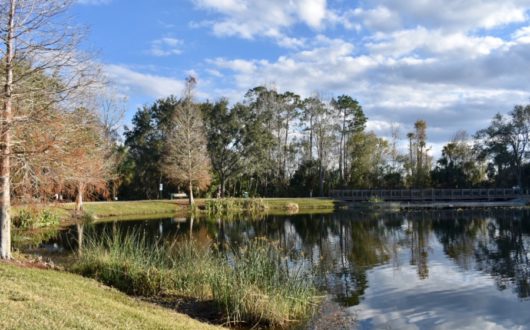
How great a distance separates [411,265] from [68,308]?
1301 cm

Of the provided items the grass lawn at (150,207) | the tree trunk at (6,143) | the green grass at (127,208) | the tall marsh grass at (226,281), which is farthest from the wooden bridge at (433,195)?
the tree trunk at (6,143)

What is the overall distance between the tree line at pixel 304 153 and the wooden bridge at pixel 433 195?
154 inches

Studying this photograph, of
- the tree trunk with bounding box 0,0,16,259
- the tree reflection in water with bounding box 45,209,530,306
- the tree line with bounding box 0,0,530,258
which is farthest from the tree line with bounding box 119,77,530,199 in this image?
the tree trunk with bounding box 0,0,16,259

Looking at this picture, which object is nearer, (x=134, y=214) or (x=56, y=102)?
(x=56, y=102)

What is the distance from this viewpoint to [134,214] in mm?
39625

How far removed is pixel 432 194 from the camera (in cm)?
5444

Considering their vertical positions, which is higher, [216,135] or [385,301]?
[216,135]

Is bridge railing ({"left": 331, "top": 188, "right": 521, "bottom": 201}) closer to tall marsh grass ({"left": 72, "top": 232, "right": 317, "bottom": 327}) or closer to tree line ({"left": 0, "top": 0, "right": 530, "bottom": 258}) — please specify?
tree line ({"left": 0, "top": 0, "right": 530, "bottom": 258})

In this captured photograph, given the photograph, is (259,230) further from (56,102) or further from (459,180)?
(459,180)

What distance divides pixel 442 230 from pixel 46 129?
2363 centimetres

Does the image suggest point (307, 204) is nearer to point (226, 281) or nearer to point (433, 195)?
point (433, 195)

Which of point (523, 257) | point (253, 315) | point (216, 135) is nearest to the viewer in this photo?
point (253, 315)

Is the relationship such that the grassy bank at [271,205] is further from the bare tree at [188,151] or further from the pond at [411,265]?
the pond at [411,265]

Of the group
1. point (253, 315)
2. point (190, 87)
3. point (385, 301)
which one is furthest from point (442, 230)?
point (190, 87)
